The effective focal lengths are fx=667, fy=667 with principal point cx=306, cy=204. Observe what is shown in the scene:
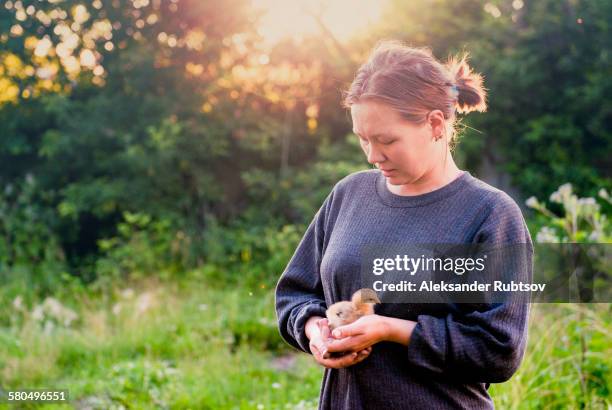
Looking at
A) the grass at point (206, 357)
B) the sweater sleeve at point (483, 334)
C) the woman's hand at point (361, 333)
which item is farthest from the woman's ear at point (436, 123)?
the grass at point (206, 357)

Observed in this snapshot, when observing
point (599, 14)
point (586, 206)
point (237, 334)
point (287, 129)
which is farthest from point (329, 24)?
point (586, 206)

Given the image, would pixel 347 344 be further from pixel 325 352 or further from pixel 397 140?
pixel 397 140

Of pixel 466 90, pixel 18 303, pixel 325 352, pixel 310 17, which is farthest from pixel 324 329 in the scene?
pixel 310 17

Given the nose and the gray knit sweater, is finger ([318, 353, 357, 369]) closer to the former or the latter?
the gray knit sweater

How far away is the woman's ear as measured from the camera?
1870mm

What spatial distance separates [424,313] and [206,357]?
11.1 ft

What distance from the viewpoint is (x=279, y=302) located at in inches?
87.1

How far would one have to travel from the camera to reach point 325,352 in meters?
1.82

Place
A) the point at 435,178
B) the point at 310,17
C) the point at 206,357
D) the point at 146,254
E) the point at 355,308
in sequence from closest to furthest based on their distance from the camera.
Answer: the point at 355,308 → the point at 435,178 → the point at 206,357 → the point at 146,254 → the point at 310,17

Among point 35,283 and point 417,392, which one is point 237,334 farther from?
point 417,392

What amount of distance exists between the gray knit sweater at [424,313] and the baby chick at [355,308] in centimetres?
6

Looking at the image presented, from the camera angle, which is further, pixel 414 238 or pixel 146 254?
pixel 146 254

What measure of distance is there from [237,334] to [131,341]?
0.86 metres

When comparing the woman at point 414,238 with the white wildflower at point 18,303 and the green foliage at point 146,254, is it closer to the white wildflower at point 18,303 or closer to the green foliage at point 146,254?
the white wildflower at point 18,303
